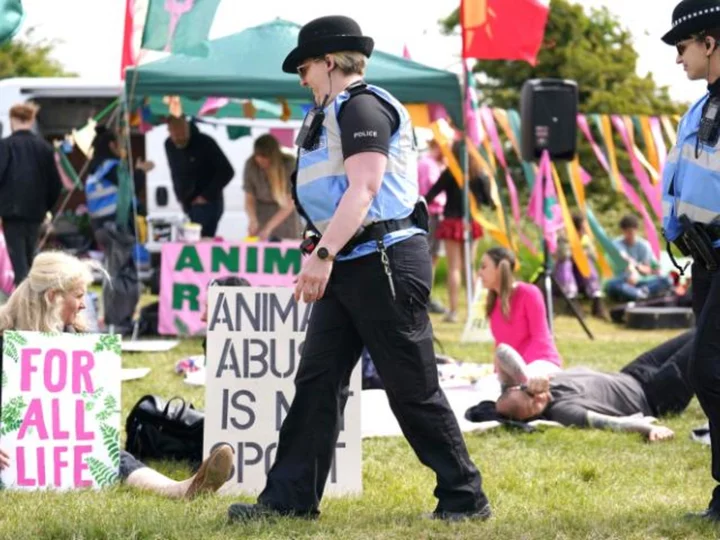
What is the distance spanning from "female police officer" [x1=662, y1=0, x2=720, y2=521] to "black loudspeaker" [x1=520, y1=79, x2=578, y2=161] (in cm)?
819

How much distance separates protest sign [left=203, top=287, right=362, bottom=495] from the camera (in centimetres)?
591

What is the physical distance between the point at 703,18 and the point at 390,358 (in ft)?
5.13

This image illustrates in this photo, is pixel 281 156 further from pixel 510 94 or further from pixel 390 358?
pixel 510 94

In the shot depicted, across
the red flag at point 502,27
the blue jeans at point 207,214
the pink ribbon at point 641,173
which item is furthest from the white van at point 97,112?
the red flag at point 502,27

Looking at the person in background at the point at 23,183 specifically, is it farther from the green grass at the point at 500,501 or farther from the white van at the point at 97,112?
the white van at the point at 97,112

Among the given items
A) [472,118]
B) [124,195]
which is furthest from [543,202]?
[124,195]

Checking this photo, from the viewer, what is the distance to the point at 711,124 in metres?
4.89

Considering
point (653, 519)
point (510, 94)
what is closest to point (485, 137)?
point (653, 519)

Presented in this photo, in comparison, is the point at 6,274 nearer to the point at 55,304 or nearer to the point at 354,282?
the point at 55,304

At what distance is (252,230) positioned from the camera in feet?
44.2

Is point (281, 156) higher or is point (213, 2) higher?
point (213, 2)

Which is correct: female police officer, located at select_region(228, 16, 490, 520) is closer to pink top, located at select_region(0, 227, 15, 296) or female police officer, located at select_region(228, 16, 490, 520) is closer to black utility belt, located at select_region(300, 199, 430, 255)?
black utility belt, located at select_region(300, 199, 430, 255)

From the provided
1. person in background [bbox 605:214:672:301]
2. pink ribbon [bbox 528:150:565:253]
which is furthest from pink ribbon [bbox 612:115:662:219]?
pink ribbon [bbox 528:150:565:253]

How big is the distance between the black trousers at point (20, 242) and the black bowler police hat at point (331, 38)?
762 cm
